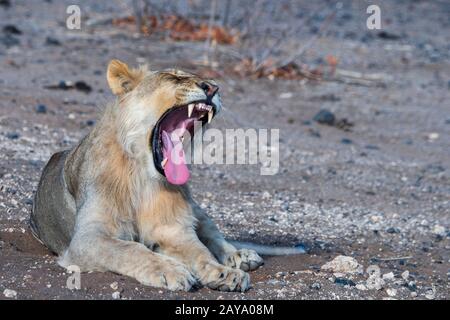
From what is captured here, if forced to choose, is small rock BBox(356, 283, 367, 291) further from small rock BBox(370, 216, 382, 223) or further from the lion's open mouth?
small rock BBox(370, 216, 382, 223)

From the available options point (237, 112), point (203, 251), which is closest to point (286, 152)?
point (237, 112)

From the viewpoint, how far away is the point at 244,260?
208 inches

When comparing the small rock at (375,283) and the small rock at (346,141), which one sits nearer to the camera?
the small rock at (375,283)

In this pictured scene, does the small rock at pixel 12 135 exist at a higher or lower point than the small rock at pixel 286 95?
higher

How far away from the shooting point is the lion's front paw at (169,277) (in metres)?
4.64

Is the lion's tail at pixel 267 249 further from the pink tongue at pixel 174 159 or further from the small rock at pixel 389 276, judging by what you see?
the pink tongue at pixel 174 159

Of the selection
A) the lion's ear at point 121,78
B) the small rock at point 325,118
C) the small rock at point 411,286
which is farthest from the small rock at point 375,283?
the small rock at point 325,118

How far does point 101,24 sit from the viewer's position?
43.9 feet

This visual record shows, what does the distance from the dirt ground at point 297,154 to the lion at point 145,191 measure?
13 centimetres

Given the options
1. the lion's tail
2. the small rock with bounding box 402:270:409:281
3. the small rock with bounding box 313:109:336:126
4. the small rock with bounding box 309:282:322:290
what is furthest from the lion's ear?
the small rock with bounding box 313:109:336:126

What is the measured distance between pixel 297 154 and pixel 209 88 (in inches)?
162

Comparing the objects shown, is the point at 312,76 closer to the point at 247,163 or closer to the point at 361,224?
the point at 247,163

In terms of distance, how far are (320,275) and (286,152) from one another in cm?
387

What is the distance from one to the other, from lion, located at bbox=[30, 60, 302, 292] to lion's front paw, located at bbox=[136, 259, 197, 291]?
1 centimetres
